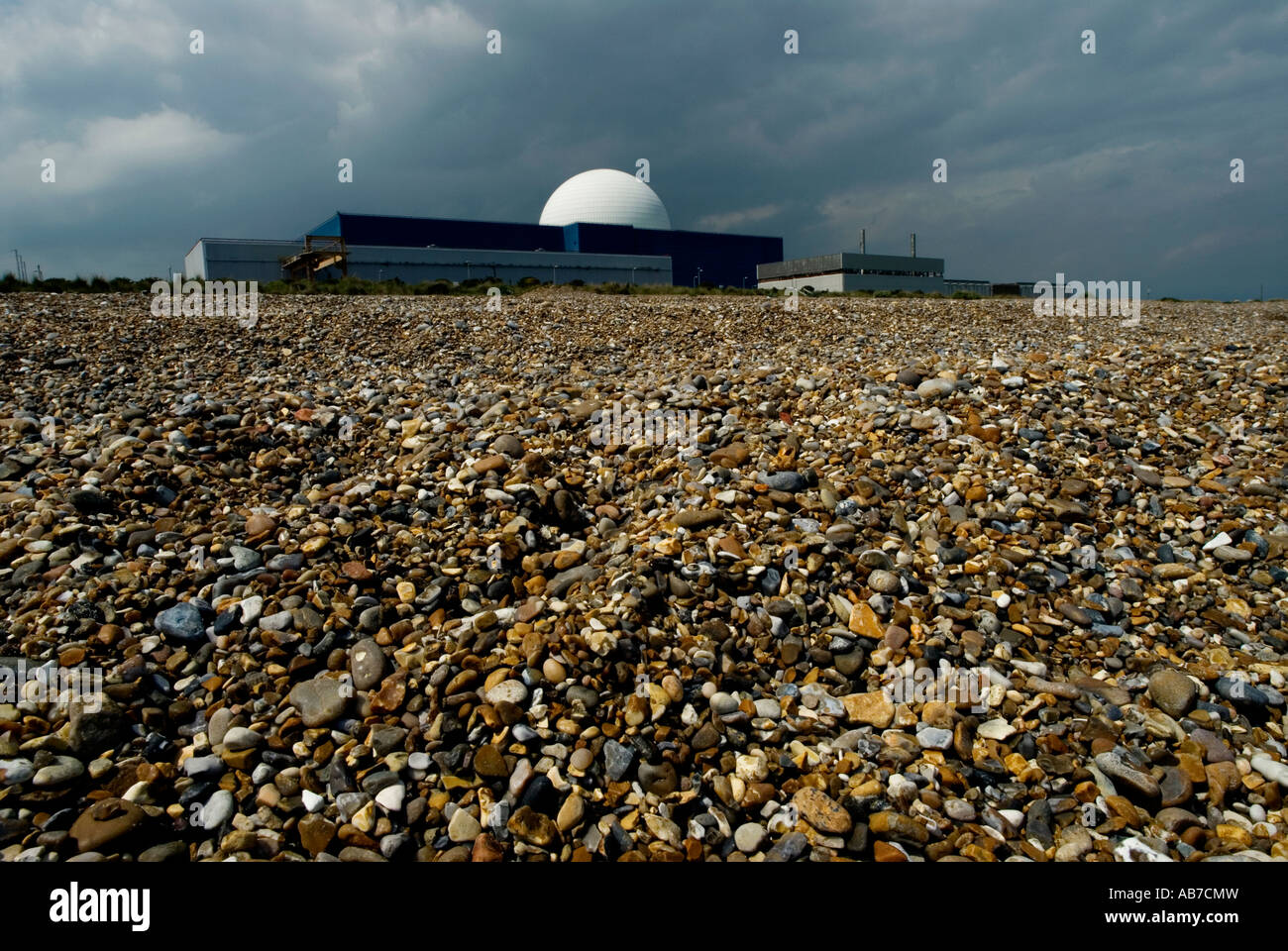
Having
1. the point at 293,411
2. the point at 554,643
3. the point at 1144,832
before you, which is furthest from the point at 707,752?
the point at 293,411

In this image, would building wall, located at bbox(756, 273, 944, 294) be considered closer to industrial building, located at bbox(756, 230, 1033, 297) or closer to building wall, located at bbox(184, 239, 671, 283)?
industrial building, located at bbox(756, 230, 1033, 297)

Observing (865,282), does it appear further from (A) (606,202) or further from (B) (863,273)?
(A) (606,202)

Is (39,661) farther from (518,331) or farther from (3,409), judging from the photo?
(518,331)

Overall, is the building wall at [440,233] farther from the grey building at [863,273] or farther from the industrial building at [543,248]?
the grey building at [863,273]

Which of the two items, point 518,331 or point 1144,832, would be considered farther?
point 518,331

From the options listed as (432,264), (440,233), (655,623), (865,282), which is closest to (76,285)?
(655,623)

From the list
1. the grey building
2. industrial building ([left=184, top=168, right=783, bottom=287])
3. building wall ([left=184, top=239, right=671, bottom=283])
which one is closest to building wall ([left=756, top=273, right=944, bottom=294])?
the grey building
